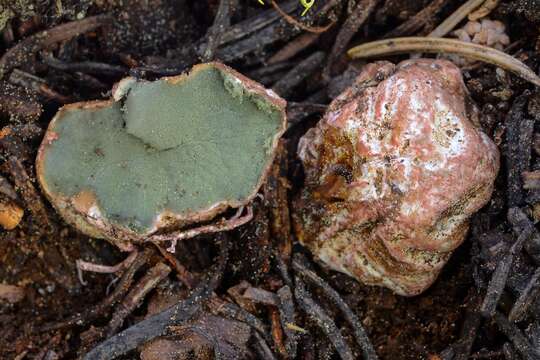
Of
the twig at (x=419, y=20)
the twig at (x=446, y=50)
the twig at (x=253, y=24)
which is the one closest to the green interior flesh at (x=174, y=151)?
the twig at (x=253, y=24)

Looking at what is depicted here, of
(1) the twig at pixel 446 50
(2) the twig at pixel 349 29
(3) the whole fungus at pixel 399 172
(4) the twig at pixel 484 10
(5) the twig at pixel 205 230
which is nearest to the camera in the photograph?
(3) the whole fungus at pixel 399 172

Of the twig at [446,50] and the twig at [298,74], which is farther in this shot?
the twig at [298,74]

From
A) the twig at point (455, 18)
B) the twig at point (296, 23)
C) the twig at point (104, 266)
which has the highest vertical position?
the twig at point (455, 18)

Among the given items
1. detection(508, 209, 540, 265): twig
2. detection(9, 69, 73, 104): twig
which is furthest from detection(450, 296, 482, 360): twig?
detection(9, 69, 73, 104): twig

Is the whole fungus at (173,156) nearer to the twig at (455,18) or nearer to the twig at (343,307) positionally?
the twig at (343,307)

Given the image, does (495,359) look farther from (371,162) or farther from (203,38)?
(203,38)

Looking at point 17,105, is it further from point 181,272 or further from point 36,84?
point 181,272

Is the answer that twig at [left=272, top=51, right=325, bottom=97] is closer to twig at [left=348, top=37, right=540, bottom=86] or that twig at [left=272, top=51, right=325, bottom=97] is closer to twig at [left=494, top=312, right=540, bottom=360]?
twig at [left=348, top=37, right=540, bottom=86]

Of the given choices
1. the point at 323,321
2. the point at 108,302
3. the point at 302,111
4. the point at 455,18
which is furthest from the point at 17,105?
the point at 455,18
